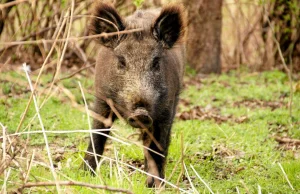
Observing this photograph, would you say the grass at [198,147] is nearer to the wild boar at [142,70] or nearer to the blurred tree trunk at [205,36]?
the wild boar at [142,70]

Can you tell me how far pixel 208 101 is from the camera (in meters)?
10.5

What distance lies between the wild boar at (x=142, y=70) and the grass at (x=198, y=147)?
28 cm

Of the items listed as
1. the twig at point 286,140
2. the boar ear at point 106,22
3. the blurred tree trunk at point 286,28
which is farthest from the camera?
the blurred tree trunk at point 286,28

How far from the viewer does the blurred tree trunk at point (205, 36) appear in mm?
13320

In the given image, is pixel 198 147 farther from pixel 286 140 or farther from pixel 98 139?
pixel 98 139

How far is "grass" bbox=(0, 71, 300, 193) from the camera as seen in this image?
5.05m

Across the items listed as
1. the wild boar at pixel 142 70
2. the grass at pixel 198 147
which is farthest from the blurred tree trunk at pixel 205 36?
the wild boar at pixel 142 70

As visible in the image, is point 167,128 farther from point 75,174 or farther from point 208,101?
point 208,101

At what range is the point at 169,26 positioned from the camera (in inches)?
236

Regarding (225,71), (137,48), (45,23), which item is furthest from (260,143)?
(225,71)

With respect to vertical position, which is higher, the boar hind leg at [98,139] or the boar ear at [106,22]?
the boar ear at [106,22]

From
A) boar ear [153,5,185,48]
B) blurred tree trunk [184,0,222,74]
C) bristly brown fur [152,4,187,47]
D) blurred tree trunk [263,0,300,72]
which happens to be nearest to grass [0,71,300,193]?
boar ear [153,5,185,48]

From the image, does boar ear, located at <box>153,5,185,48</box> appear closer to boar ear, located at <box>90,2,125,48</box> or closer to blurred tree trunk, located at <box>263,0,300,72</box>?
boar ear, located at <box>90,2,125,48</box>

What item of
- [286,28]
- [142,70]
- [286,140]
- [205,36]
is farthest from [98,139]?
[286,28]
